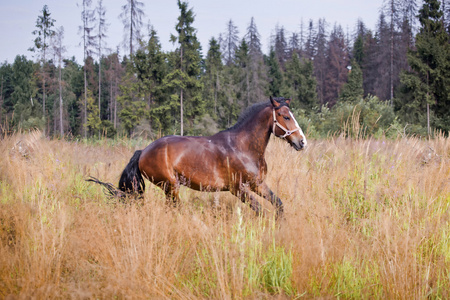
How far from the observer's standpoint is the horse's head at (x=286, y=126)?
457 cm

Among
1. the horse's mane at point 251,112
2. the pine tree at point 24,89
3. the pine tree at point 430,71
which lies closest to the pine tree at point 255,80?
the pine tree at point 430,71

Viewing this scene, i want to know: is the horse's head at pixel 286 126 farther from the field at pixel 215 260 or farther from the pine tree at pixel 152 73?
the pine tree at pixel 152 73

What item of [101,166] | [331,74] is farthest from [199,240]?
[331,74]

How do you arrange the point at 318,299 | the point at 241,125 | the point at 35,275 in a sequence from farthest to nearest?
1. the point at 241,125
2. the point at 35,275
3. the point at 318,299

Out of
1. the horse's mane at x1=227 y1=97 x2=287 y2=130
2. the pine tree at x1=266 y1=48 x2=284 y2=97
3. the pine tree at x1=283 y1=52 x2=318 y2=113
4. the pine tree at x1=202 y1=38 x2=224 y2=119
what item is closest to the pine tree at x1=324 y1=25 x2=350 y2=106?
the pine tree at x1=283 y1=52 x2=318 y2=113

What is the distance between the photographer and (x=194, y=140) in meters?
4.82

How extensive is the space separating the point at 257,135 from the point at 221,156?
571 mm

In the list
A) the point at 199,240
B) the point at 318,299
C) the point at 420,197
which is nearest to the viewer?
the point at 318,299

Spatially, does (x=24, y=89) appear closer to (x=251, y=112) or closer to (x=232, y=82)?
(x=232, y=82)

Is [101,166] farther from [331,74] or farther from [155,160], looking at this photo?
[331,74]

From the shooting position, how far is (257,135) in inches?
188

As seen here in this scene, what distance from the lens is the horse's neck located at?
4.75m

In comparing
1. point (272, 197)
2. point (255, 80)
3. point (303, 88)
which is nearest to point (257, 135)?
point (272, 197)

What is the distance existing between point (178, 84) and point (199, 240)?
28023mm
